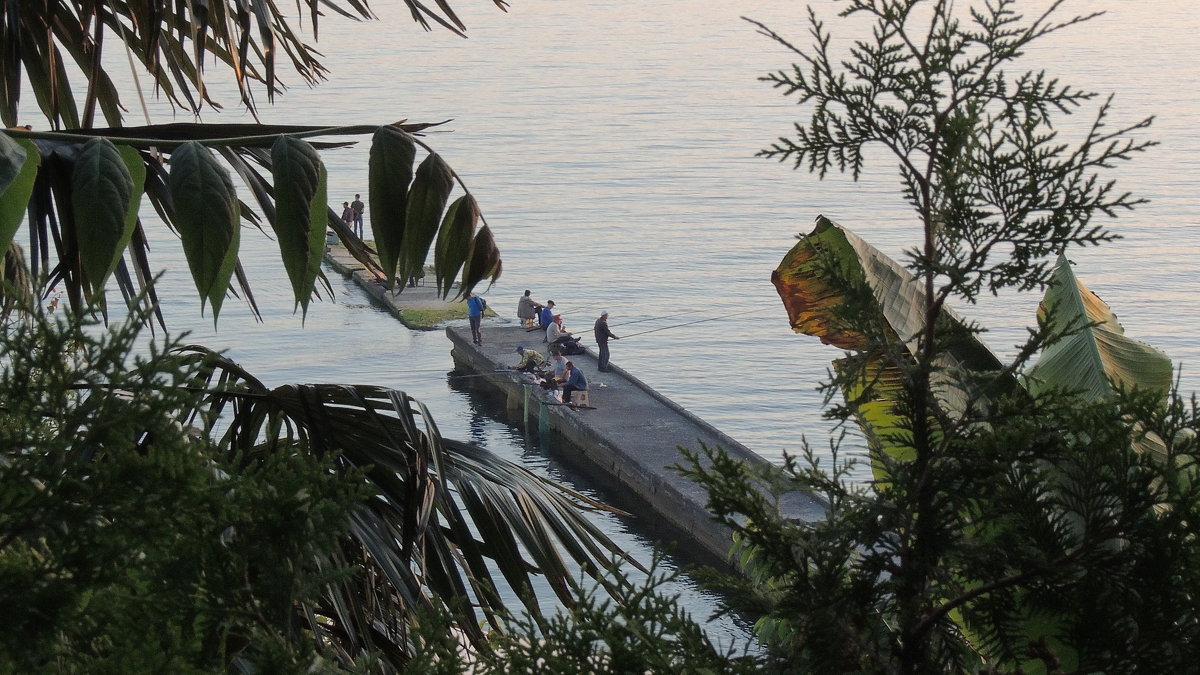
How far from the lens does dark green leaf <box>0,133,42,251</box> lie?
8.70ft

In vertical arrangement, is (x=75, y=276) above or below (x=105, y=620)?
above

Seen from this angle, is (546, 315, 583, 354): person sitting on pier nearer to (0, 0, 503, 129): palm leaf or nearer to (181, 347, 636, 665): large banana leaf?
(0, 0, 503, 129): palm leaf

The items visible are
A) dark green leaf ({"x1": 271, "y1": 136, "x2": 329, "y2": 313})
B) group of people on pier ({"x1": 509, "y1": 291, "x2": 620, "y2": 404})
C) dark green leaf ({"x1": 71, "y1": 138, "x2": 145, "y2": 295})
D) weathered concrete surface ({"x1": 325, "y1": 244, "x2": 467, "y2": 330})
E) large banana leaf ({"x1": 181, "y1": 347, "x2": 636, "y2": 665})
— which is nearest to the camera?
dark green leaf ({"x1": 71, "y1": 138, "x2": 145, "y2": 295})

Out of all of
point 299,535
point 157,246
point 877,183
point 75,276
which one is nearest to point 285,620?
point 299,535

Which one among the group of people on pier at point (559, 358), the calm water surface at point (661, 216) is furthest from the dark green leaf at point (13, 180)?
the group of people on pier at point (559, 358)

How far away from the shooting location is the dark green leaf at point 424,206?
334cm

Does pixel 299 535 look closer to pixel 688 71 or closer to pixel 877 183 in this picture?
pixel 877 183

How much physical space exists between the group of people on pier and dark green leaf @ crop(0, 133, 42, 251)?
2848cm

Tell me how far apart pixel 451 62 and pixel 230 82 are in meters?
26.5

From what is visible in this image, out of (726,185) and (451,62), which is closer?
(726,185)

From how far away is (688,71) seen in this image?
109 meters

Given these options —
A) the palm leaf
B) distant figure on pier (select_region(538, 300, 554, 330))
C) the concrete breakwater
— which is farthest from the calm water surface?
the palm leaf

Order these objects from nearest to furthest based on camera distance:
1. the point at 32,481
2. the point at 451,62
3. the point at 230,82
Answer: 1. the point at 32,481
2. the point at 230,82
3. the point at 451,62

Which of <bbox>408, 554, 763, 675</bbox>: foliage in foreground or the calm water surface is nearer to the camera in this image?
<bbox>408, 554, 763, 675</bbox>: foliage in foreground
